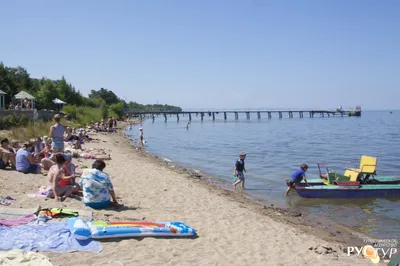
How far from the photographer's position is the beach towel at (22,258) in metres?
4.24

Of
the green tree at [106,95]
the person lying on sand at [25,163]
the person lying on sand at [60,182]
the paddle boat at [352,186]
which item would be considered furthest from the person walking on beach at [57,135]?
the green tree at [106,95]

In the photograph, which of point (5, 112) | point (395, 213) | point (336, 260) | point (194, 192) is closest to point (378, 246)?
point (336, 260)

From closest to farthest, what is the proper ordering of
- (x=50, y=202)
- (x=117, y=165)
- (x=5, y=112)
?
1. (x=50, y=202)
2. (x=117, y=165)
3. (x=5, y=112)

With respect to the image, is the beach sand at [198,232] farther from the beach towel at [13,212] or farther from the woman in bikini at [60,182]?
the beach towel at [13,212]

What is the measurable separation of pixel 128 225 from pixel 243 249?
189cm

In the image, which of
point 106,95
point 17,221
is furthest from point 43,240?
point 106,95

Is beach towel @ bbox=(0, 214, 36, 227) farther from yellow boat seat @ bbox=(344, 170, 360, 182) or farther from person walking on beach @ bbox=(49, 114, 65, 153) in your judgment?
yellow boat seat @ bbox=(344, 170, 360, 182)

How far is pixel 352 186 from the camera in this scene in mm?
11906

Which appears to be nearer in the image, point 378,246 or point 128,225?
point 128,225

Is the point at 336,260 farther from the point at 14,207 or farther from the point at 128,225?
the point at 14,207

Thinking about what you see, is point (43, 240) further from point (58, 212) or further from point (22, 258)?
point (58, 212)

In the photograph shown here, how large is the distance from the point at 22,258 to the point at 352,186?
10.5 meters

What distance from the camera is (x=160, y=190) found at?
33.8 feet

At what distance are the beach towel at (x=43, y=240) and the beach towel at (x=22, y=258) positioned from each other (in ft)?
1.08
